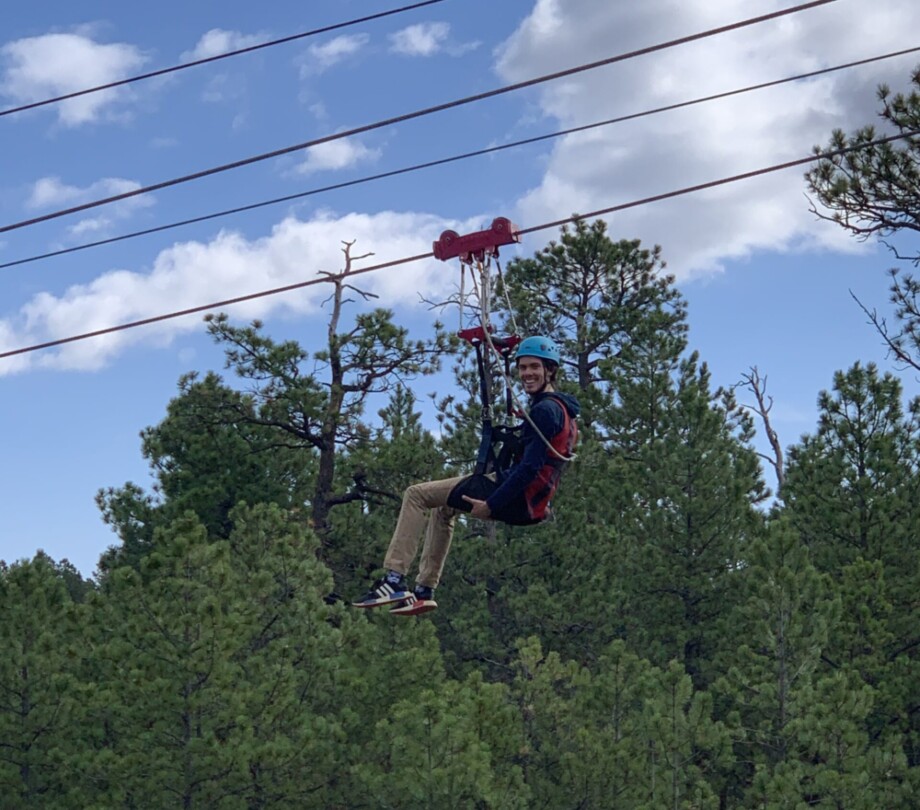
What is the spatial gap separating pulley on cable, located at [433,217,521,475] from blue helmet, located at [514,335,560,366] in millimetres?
56

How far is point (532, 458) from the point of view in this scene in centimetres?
775

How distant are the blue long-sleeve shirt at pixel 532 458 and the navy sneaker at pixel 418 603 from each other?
2.85 ft

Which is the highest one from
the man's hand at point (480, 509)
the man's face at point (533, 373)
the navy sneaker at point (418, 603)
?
the man's face at point (533, 373)

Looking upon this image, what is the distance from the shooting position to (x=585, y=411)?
28266mm

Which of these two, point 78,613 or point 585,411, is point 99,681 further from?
point 585,411

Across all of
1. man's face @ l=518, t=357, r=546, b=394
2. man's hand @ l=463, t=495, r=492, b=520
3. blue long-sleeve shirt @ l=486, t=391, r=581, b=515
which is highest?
man's face @ l=518, t=357, r=546, b=394

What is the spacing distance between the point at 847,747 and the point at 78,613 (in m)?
11.1

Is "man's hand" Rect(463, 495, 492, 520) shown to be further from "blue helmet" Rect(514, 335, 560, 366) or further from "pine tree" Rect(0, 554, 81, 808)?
"pine tree" Rect(0, 554, 81, 808)

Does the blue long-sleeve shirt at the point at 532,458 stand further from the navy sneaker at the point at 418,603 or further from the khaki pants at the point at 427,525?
the navy sneaker at the point at 418,603

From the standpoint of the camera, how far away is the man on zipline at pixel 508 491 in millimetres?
7762

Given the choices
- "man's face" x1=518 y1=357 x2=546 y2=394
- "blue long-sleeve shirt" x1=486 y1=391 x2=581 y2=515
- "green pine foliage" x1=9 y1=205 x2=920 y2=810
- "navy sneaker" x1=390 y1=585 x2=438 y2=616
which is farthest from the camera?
"green pine foliage" x1=9 y1=205 x2=920 y2=810

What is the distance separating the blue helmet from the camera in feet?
26.3

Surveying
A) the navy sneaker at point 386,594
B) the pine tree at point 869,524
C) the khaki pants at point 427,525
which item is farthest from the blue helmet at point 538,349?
the pine tree at point 869,524

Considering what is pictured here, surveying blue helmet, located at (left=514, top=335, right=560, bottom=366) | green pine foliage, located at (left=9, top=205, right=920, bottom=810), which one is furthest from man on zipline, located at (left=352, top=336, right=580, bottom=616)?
green pine foliage, located at (left=9, top=205, right=920, bottom=810)
